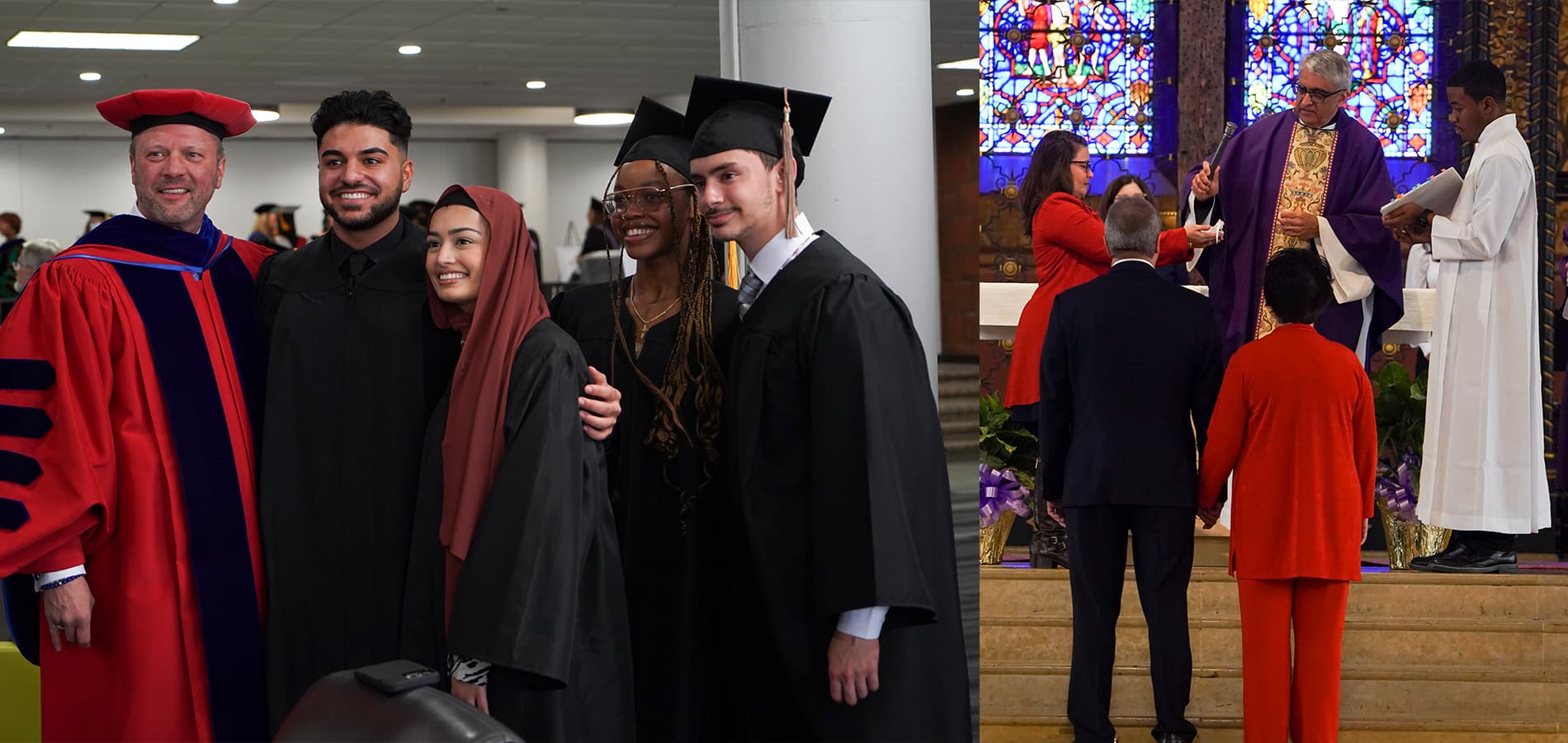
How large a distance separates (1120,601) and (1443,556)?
1093mm

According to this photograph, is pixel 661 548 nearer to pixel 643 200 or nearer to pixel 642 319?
pixel 642 319

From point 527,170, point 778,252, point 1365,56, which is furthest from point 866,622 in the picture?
point 527,170

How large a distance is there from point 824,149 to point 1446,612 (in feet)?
8.44

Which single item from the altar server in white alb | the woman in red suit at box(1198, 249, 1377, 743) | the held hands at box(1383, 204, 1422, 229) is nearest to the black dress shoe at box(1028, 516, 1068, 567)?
the woman in red suit at box(1198, 249, 1377, 743)

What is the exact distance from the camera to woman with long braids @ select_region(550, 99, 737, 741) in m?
2.91

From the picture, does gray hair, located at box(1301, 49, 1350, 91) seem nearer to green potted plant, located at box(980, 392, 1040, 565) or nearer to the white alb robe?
the white alb robe

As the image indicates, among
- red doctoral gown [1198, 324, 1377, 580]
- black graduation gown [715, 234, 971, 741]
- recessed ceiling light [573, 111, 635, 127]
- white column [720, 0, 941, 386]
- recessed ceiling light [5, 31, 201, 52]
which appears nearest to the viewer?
black graduation gown [715, 234, 971, 741]

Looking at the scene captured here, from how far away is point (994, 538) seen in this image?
15.0ft

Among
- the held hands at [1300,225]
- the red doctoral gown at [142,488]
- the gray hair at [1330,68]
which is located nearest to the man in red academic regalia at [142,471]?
the red doctoral gown at [142,488]

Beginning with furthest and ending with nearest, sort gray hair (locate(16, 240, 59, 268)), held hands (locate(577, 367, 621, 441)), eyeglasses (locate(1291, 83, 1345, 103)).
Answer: gray hair (locate(16, 240, 59, 268))
eyeglasses (locate(1291, 83, 1345, 103))
held hands (locate(577, 367, 621, 441))

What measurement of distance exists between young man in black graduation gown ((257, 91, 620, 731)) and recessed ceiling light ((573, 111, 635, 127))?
15735 millimetres

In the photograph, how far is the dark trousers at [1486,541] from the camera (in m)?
4.39

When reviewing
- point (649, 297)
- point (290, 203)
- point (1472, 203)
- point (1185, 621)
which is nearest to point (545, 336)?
point (649, 297)

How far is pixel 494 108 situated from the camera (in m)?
18.8
